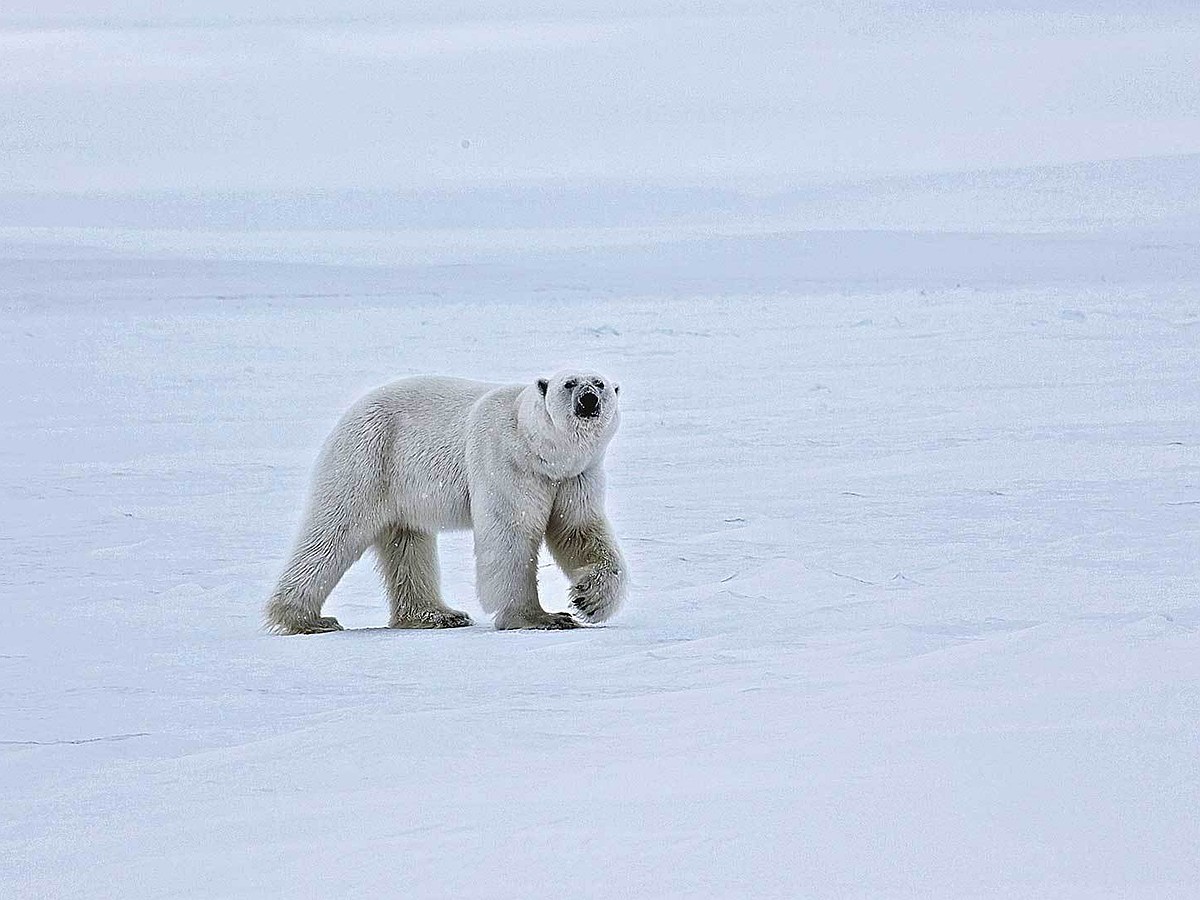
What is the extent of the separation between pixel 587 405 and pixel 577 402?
0.04 metres

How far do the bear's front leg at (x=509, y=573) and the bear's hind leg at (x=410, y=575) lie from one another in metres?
0.49

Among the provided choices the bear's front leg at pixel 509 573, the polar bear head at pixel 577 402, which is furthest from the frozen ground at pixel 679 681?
the polar bear head at pixel 577 402

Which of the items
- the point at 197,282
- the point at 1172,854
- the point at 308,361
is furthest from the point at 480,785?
the point at 197,282

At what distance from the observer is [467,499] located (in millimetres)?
4629

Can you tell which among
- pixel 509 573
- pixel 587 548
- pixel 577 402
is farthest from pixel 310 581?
pixel 577 402

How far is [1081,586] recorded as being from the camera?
445cm

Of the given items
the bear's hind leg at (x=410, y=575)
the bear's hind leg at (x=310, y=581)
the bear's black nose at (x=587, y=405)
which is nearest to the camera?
the bear's black nose at (x=587, y=405)

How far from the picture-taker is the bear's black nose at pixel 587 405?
4258 millimetres

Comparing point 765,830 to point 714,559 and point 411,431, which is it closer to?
point 411,431

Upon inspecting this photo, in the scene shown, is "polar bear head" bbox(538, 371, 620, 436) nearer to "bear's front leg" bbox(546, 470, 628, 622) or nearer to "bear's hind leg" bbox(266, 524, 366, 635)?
"bear's front leg" bbox(546, 470, 628, 622)

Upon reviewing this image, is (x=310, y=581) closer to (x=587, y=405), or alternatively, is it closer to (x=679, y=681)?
(x=587, y=405)

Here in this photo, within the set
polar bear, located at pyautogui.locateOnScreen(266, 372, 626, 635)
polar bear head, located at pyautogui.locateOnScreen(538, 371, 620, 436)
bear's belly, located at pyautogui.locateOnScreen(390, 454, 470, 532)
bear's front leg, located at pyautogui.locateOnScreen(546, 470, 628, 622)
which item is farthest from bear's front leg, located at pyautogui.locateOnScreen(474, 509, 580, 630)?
polar bear head, located at pyautogui.locateOnScreen(538, 371, 620, 436)

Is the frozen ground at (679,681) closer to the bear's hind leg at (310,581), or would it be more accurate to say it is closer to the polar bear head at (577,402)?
the bear's hind leg at (310,581)

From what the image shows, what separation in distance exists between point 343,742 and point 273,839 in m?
0.50
